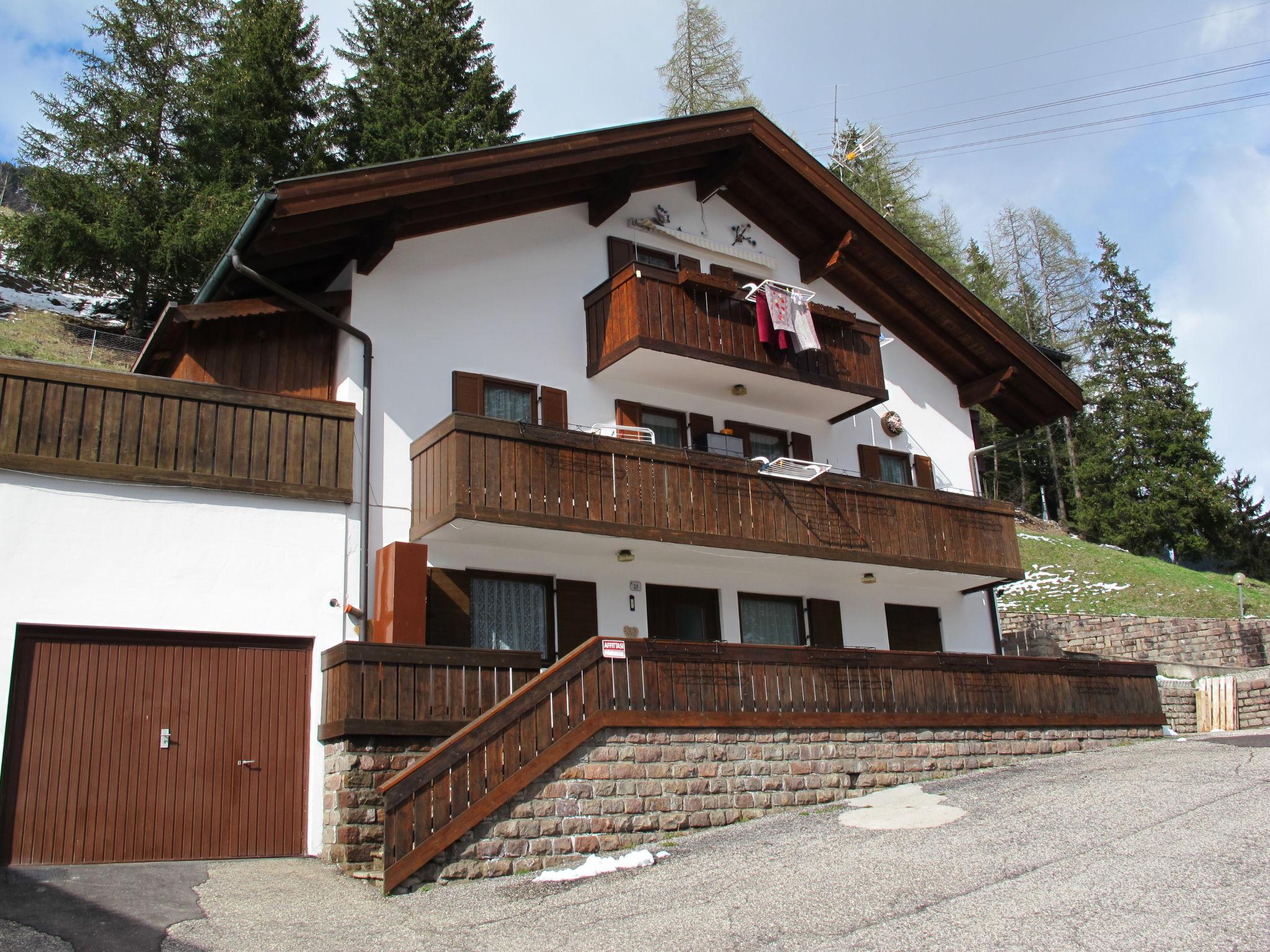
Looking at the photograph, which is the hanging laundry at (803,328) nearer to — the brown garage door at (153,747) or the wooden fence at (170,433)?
the wooden fence at (170,433)

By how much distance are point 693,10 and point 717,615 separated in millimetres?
34690

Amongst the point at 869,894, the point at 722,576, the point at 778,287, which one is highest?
the point at 778,287

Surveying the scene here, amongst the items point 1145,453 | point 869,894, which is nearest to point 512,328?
point 869,894

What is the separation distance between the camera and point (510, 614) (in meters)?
15.5

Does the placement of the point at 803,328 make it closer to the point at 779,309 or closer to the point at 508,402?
the point at 779,309

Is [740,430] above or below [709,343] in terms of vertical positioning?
below

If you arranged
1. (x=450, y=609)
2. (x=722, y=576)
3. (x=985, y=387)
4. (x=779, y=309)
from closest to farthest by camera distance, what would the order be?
(x=450, y=609) → (x=722, y=576) → (x=779, y=309) → (x=985, y=387)

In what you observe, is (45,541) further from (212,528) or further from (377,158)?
(377,158)

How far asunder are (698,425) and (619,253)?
304 centimetres

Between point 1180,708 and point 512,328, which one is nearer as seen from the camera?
point 512,328

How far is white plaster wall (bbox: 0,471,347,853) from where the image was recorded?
39.8 ft

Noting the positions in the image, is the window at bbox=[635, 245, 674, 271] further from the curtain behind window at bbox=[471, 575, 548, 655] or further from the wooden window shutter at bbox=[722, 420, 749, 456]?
the curtain behind window at bbox=[471, 575, 548, 655]

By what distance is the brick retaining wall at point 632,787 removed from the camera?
38.5 feet

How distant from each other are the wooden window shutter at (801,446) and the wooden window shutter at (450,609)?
693 centimetres
